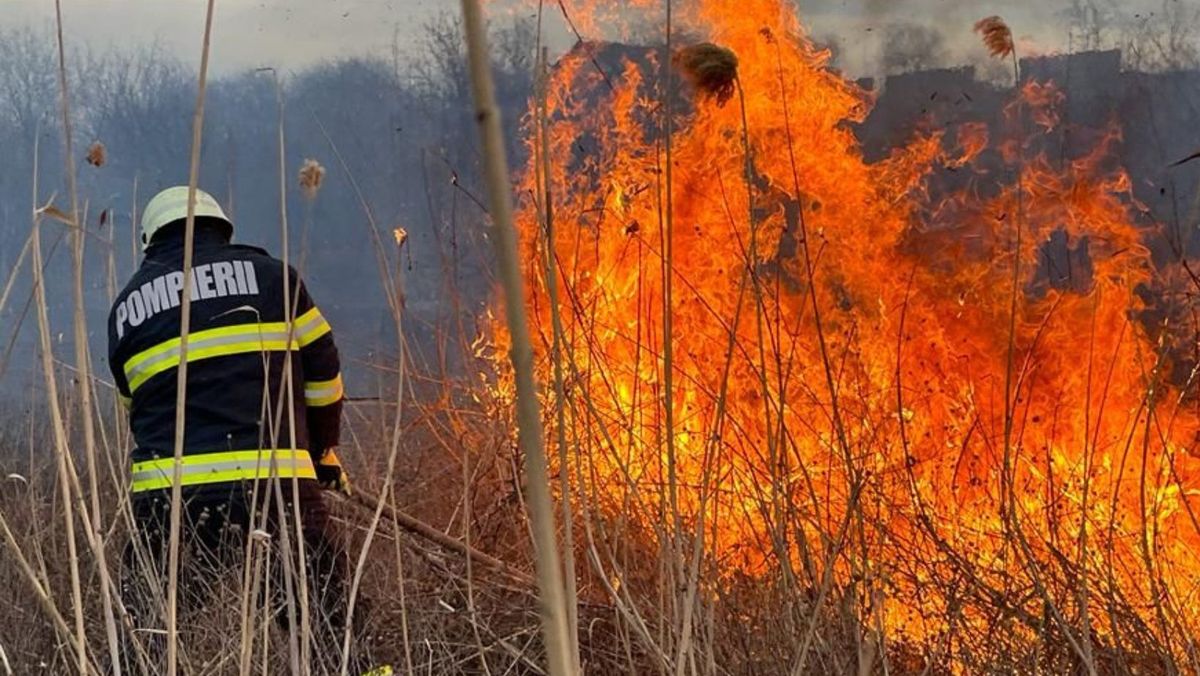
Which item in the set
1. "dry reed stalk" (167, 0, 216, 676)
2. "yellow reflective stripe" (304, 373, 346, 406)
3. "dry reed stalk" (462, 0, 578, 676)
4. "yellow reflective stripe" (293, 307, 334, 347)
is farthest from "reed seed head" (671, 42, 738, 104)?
"yellow reflective stripe" (304, 373, 346, 406)

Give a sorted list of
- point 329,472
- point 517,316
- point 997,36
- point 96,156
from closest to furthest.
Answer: point 517,316 → point 997,36 → point 96,156 → point 329,472

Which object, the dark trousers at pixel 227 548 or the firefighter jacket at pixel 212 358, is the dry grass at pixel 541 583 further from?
the firefighter jacket at pixel 212 358

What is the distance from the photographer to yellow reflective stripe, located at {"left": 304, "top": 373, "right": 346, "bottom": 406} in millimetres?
3580

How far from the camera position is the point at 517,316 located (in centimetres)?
54

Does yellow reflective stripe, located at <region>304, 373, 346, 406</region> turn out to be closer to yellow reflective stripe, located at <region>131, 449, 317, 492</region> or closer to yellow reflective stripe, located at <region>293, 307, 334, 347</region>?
yellow reflective stripe, located at <region>293, 307, 334, 347</region>

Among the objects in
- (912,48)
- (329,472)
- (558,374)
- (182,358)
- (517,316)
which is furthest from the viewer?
(912,48)

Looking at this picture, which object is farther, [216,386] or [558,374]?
[216,386]

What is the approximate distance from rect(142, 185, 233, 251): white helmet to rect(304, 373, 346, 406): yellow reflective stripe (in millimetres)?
539

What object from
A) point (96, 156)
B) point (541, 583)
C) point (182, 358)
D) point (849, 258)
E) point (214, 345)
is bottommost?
point (541, 583)

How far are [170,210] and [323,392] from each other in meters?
0.73

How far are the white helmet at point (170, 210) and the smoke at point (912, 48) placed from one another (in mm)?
4224

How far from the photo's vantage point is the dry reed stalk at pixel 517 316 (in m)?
0.52

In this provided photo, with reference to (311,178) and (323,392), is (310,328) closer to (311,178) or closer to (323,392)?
(323,392)

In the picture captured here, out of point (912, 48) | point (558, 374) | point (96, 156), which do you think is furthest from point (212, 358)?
point (912, 48)
